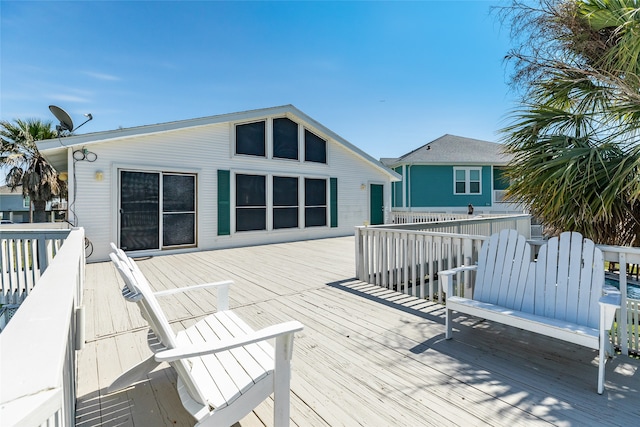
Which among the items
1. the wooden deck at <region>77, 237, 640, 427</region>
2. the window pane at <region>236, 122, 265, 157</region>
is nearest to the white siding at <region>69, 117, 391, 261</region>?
the window pane at <region>236, 122, 265, 157</region>

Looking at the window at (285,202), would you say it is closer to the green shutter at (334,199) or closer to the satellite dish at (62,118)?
the green shutter at (334,199)

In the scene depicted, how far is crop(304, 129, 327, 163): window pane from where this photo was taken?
10.4 m

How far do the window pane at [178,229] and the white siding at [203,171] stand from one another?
20 cm

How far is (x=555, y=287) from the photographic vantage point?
258 centimetres

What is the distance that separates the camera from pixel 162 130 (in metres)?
7.43

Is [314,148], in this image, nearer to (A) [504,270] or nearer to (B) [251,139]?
(B) [251,139]

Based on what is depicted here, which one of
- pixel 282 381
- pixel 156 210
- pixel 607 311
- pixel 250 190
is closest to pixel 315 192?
pixel 250 190

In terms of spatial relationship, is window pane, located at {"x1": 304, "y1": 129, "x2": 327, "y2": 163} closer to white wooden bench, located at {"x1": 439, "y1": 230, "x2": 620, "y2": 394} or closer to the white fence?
the white fence

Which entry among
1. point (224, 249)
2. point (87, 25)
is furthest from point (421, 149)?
point (87, 25)

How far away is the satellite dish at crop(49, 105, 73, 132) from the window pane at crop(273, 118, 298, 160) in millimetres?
5097

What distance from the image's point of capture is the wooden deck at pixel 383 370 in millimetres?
1902

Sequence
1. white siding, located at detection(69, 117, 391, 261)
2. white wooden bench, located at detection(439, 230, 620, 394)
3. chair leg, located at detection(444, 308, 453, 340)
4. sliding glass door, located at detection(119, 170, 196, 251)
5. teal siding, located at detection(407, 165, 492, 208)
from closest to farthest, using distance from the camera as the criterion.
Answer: white wooden bench, located at detection(439, 230, 620, 394), chair leg, located at detection(444, 308, 453, 340), white siding, located at detection(69, 117, 391, 261), sliding glass door, located at detection(119, 170, 196, 251), teal siding, located at detection(407, 165, 492, 208)

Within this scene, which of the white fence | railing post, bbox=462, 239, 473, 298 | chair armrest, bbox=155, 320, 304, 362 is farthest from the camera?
the white fence

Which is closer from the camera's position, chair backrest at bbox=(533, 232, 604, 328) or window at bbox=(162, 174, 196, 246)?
chair backrest at bbox=(533, 232, 604, 328)
